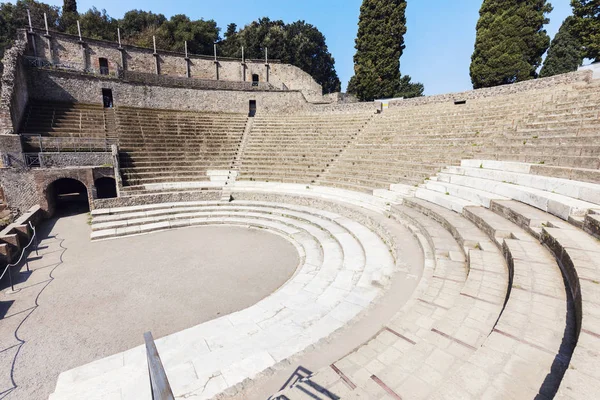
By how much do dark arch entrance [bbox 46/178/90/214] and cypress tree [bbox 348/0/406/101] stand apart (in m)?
24.2

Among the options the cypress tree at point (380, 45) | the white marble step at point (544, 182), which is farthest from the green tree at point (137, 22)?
the white marble step at point (544, 182)

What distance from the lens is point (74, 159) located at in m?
12.7

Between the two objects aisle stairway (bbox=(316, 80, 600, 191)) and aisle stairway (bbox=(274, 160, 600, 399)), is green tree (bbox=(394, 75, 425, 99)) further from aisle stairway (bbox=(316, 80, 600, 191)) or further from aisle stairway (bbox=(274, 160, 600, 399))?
aisle stairway (bbox=(274, 160, 600, 399))

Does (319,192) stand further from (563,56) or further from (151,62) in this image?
(563,56)

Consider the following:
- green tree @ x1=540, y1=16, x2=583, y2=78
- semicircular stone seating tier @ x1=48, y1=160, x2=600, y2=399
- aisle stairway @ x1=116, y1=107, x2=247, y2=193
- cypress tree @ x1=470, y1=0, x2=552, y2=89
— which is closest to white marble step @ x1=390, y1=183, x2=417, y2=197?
semicircular stone seating tier @ x1=48, y1=160, x2=600, y2=399

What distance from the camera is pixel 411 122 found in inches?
621

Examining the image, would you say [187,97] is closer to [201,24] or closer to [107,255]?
[107,255]

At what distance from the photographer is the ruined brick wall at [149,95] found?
17422 mm

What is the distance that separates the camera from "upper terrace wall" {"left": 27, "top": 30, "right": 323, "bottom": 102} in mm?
22688

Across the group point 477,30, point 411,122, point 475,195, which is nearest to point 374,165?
point 411,122

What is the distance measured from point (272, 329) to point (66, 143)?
592 inches

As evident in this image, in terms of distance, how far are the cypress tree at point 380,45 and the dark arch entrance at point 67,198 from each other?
79.3ft

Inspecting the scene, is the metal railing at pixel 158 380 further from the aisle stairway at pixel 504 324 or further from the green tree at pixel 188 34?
the green tree at pixel 188 34

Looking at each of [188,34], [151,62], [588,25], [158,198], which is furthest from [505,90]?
[188,34]
